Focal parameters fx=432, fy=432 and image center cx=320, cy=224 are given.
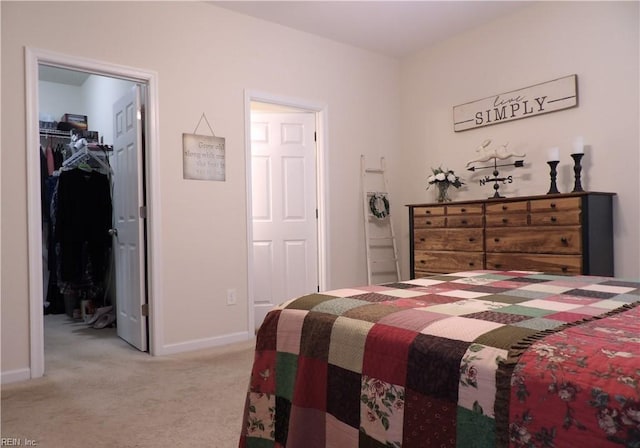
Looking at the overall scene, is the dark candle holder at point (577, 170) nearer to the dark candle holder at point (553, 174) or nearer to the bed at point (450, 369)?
the dark candle holder at point (553, 174)

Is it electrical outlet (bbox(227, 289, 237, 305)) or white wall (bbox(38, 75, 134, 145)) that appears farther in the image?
white wall (bbox(38, 75, 134, 145))

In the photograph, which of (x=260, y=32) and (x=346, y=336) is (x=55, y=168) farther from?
(x=346, y=336)

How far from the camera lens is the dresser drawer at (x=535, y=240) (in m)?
2.92

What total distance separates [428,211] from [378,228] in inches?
33.2

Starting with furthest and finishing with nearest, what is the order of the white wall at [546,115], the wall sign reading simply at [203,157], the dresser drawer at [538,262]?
the wall sign reading simply at [203,157] → the white wall at [546,115] → the dresser drawer at [538,262]

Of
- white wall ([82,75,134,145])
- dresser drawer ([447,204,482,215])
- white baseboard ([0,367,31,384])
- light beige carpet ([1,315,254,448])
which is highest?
white wall ([82,75,134,145])

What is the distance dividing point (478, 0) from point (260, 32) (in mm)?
1868

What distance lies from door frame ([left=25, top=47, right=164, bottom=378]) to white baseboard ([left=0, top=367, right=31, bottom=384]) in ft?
0.09

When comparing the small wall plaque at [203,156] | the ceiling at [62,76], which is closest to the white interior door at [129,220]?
the small wall plaque at [203,156]

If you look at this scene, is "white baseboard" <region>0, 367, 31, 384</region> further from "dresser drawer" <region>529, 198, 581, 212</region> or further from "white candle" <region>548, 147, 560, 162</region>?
"white candle" <region>548, 147, 560, 162</region>

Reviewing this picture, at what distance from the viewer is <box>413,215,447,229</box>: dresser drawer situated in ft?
12.5

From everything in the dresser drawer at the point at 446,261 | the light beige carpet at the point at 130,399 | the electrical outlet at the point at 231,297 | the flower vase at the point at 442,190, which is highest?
the flower vase at the point at 442,190

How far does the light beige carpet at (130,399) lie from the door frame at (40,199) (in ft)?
0.86

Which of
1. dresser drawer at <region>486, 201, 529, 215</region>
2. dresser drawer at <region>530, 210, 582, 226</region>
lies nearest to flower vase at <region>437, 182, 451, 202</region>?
dresser drawer at <region>486, 201, 529, 215</region>
